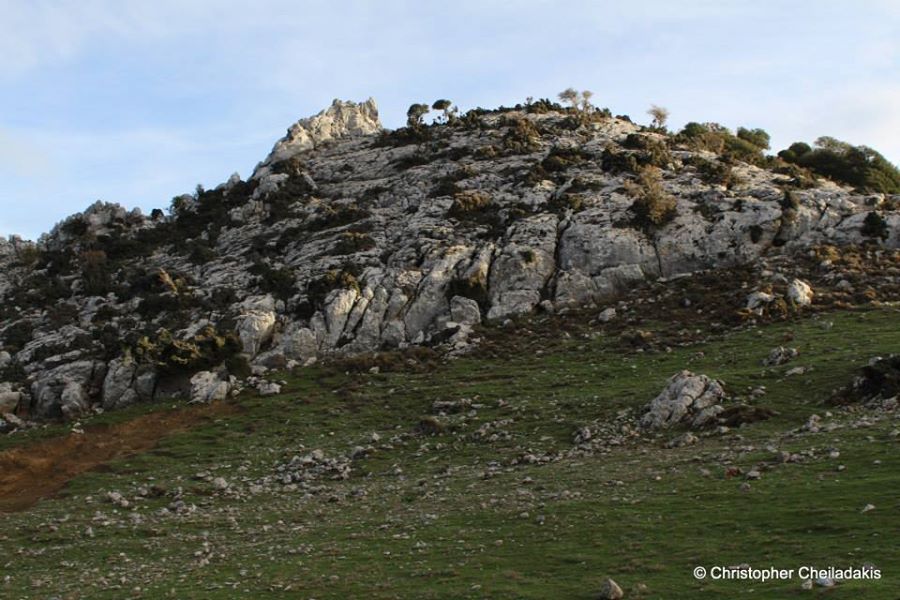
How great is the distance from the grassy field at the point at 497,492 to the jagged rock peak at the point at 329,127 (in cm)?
5903

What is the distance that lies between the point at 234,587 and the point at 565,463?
51.4ft

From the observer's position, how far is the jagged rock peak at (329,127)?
104 metres

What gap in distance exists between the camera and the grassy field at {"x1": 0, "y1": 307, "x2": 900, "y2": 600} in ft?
65.7

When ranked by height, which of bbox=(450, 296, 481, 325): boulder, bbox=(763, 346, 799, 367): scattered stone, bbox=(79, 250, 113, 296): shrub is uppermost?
bbox=(79, 250, 113, 296): shrub

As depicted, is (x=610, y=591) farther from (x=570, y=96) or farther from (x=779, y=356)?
(x=570, y=96)

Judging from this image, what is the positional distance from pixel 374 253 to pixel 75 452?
31.2 metres

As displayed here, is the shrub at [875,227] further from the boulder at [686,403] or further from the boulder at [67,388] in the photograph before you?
the boulder at [67,388]

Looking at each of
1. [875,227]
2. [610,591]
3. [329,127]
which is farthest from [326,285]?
[329,127]

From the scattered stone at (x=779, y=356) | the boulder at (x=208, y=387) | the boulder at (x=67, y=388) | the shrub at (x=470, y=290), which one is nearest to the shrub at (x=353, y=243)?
the shrub at (x=470, y=290)

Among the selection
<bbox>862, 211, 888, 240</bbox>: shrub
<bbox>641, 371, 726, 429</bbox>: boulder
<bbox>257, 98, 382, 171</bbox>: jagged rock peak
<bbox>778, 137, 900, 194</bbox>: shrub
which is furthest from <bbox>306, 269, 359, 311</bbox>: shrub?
<bbox>778, 137, 900, 194</bbox>: shrub

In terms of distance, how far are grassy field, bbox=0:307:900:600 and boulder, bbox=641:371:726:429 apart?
1008 millimetres

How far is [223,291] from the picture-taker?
Result: 66000mm

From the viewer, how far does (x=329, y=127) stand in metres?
112

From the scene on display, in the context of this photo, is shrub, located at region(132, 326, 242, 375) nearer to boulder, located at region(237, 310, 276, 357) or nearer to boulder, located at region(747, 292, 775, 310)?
boulder, located at region(237, 310, 276, 357)
